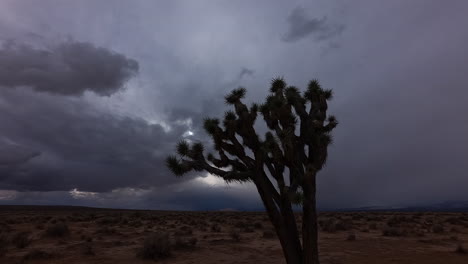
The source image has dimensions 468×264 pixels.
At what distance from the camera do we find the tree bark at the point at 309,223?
9.93m

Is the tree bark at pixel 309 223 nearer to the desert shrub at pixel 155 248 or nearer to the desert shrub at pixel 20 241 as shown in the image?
the desert shrub at pixel 155 248

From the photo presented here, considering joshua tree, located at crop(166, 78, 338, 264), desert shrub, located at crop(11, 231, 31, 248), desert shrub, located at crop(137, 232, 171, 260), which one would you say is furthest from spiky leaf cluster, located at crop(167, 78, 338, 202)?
desert shrub, located at crop(11, 231, 31, 248)

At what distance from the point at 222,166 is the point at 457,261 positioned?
453 inches

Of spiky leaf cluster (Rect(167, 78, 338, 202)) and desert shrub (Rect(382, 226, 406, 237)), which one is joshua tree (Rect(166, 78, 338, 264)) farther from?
desert shrub (Rect(382, 226, 406, 237))

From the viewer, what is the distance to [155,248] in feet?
49.8

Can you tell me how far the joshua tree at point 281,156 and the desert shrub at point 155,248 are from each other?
5653 mm

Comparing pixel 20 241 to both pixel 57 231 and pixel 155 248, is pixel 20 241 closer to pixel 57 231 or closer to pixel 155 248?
pixel 57 231

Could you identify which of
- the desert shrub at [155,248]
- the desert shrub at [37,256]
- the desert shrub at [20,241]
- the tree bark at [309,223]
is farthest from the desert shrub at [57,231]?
the tree bark at [309,223]

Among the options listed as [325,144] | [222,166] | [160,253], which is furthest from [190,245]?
[325,144]

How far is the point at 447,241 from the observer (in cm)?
1989

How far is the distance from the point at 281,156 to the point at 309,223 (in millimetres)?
2309

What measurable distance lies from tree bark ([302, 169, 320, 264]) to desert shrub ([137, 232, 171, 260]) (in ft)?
26.0

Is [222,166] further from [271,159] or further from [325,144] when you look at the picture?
→ [325,144]

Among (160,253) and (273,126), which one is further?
(160,253)
